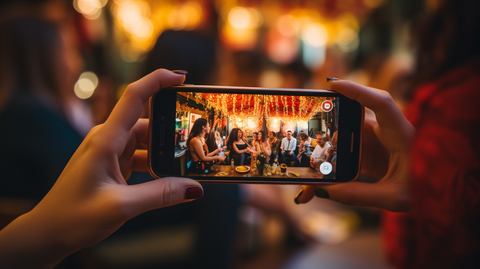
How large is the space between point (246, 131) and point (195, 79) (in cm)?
27

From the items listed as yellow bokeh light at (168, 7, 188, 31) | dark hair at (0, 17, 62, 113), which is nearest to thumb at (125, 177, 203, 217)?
dark hair at (0, 17, 62, 113)

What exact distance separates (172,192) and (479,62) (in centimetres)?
73

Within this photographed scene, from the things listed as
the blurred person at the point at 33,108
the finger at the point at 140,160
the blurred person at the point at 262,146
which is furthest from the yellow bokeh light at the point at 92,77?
the blurred person at the point at 262,146

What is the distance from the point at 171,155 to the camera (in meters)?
0.47

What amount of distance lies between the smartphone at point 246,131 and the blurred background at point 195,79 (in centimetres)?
11

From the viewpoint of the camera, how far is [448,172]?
1.54 ft

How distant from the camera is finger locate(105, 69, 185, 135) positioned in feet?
1.31

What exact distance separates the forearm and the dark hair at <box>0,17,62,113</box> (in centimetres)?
40

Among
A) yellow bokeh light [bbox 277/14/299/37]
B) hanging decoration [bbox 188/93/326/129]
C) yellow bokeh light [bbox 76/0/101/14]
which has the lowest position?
hanging decoration [bbox 188/93/326/129]

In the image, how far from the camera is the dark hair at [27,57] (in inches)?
24.7

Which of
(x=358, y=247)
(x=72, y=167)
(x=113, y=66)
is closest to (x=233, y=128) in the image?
(x=72, y=167)

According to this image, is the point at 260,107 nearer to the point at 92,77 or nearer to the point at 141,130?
the point at 141,130

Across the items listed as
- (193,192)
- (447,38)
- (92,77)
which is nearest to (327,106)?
(193,192)

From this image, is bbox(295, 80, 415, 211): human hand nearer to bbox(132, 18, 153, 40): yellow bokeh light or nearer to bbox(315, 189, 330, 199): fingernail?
bbox(315, 189, 330, 199): fingernail
